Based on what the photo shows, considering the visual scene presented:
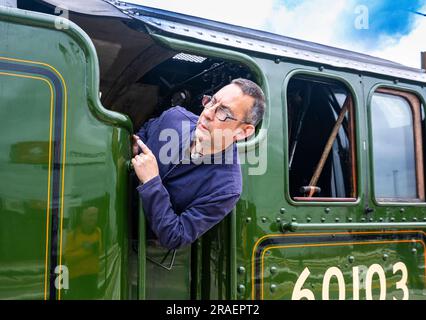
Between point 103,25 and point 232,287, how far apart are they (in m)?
1.43

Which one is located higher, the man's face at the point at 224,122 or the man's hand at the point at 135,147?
the man's face at the point at 224,122

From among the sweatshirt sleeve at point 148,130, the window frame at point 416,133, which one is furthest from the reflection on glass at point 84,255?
the window frame at point 416,133

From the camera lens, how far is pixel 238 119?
212 cm

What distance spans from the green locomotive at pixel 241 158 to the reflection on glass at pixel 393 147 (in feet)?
0.04

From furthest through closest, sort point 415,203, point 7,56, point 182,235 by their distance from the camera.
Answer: point 415,203, point 182,235, point 7,56

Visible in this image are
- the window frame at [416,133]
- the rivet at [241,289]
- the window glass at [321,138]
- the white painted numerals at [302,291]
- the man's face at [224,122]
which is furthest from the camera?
the window frame at [416,133]

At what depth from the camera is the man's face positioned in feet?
6.92

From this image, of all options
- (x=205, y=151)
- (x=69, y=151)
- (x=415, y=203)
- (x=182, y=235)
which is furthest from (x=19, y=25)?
(x=415, y=203)

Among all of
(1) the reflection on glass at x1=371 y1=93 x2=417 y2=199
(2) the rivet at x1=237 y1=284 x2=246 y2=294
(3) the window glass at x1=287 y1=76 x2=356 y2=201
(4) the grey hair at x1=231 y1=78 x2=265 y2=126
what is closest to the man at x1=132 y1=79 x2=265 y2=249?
(4) the grey hair at x1=231 y1=78 x2=265 y2=126

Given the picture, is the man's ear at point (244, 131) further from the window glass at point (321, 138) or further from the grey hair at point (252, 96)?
the window glass at point (321, 138)

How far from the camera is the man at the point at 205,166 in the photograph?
2.02m

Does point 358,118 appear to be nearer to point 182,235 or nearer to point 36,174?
point 182,235

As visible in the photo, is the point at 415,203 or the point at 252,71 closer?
the point at 252,71

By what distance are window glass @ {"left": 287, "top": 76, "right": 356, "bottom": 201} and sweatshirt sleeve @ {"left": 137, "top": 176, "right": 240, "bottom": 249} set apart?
82 centimetres
